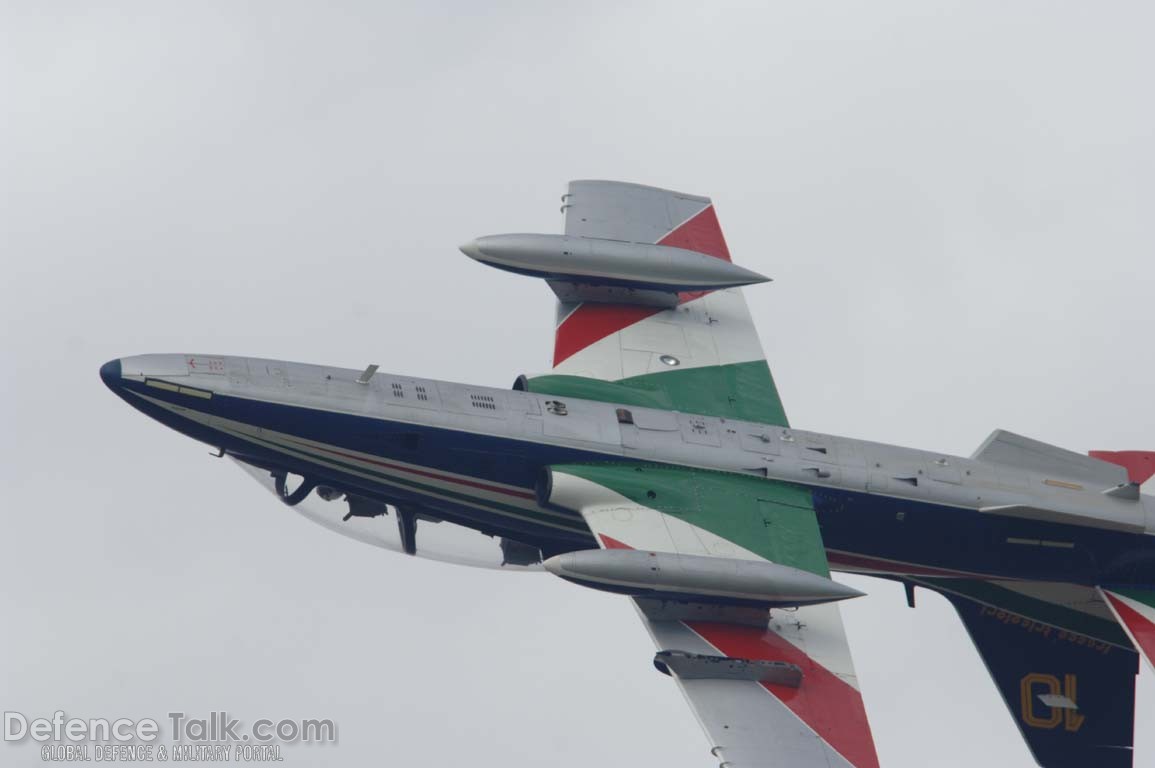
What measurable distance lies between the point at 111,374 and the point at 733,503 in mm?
11015

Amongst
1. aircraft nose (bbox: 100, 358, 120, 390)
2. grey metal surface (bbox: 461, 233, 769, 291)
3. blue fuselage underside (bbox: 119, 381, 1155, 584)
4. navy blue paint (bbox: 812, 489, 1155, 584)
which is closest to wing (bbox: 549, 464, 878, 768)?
blue fuselage underside (bbox: 119, 381, 1155, 584)

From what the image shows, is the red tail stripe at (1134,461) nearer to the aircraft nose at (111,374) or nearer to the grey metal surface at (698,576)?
the grey metal surface at (698,576)

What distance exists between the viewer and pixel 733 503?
125ft

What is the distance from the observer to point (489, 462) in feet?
123

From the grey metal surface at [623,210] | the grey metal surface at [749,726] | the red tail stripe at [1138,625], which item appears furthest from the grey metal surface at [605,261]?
the red tail stripe at [1138,625]

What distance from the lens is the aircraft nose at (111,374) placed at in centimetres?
3650

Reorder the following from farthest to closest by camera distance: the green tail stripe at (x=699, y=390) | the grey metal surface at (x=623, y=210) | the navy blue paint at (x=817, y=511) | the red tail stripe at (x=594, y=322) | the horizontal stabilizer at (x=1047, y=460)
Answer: the grey metal surface at (x=623, y=210) → the red tail stripe at (x=594, y=322) → the horizontal stabilizer at (x=1047, y=460) → the green tail stripe at (x=699, y=390) → the navy blue paint at (x=817, y=511)

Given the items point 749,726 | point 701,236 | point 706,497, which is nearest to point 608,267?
point 701,236

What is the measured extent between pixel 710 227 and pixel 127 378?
44.3ft

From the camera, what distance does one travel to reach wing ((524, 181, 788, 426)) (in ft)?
133

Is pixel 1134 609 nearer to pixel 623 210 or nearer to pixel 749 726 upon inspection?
pixel 749 726

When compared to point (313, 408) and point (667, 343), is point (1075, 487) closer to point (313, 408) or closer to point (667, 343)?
point (667, 343)

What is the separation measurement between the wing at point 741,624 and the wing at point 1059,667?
4615 millimetres

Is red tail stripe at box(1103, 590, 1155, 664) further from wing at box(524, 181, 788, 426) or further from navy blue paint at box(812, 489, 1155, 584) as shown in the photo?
wing at box(524, 181, 788, 426)
